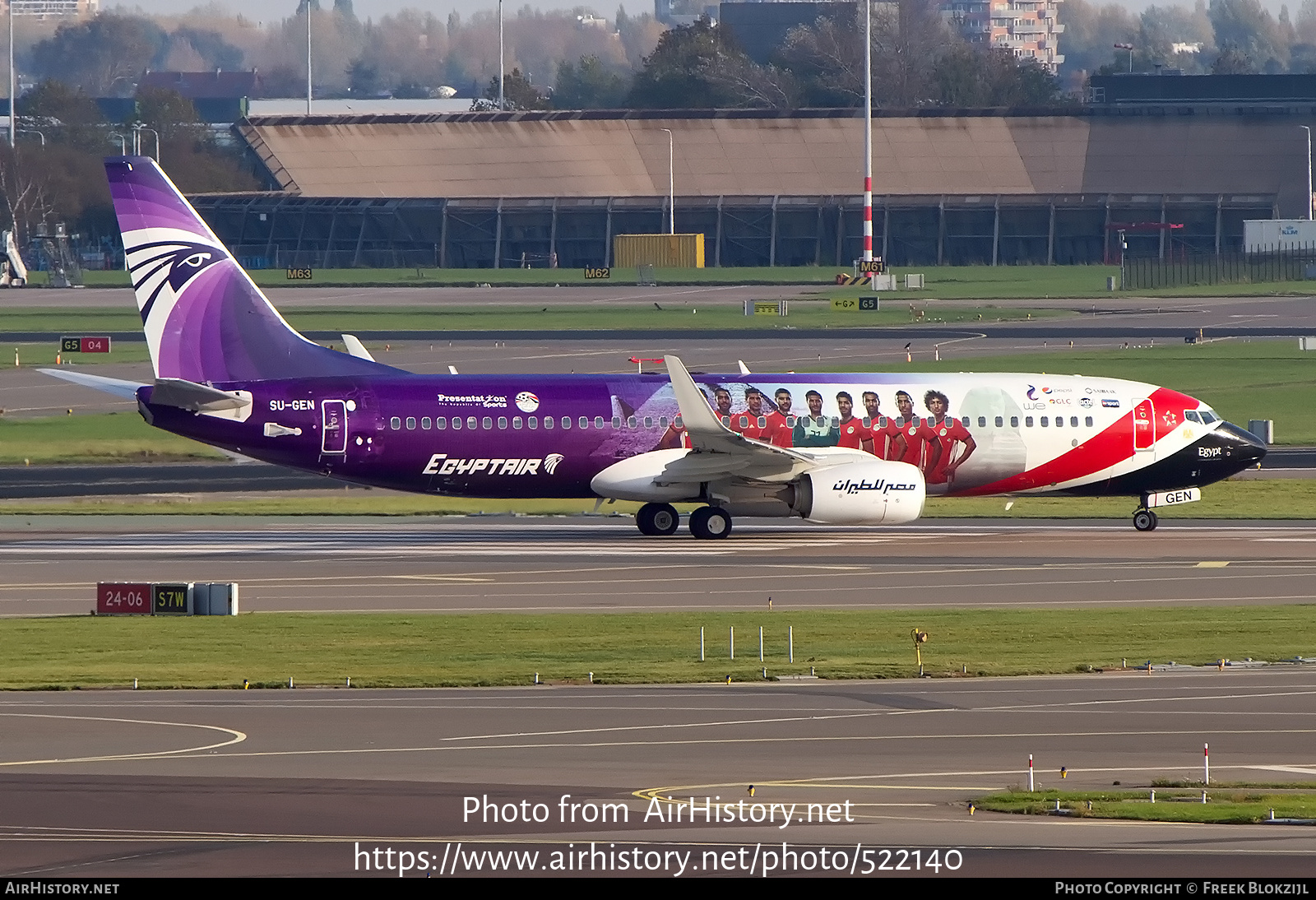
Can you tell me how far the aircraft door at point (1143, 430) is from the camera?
162ft

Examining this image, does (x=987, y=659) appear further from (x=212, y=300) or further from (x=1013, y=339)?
(x=1013, y=339)

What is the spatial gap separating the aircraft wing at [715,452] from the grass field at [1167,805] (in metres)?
24.9

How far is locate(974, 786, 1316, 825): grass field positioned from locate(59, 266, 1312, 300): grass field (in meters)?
107

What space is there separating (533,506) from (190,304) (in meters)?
13.1

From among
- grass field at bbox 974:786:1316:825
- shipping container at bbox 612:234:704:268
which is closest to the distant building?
shipping container at bbox 612:234:704:268

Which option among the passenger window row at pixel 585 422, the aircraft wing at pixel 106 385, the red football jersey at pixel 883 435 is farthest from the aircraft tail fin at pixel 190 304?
the red football jersey at pixel 883 435

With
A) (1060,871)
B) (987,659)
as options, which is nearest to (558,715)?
(987,659)

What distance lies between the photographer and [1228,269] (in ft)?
463

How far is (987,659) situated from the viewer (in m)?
31.7

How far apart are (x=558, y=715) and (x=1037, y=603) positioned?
47.8ft

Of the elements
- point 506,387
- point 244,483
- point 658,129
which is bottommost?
point 244,483

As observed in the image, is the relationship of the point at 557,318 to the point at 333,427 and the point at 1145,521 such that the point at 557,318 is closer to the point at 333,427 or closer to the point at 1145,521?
the point at 1145,521

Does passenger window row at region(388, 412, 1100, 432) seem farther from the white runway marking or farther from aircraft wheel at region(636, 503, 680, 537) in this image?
the white runway marking

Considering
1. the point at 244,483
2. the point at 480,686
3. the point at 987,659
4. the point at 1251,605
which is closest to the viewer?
the point at 480,686
